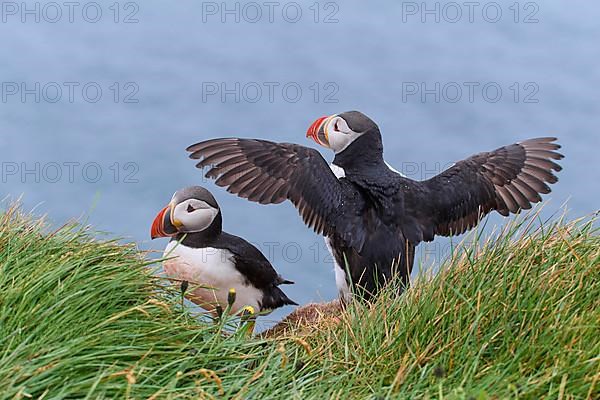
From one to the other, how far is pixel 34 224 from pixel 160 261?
0.89m

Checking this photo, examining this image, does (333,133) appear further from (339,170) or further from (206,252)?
(206,252)

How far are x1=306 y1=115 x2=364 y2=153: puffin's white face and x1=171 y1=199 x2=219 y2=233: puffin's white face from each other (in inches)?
35.0

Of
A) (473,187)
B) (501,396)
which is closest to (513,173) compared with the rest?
(473,187)

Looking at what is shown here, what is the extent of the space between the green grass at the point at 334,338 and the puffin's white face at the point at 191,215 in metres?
1.06

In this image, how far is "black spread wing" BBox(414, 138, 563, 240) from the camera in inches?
265

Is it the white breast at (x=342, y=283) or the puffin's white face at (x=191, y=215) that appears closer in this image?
the white breast at (x=342, y=283)

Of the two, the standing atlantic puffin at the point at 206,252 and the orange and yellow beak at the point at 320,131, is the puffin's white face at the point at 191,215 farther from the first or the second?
the orange and yellow beak at the point at 320,131

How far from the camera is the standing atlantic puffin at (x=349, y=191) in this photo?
6.32 metres

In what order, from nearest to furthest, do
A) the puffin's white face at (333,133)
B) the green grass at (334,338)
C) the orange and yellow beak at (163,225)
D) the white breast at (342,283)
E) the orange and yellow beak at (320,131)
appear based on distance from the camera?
the green grass at (334,338), the white breast at (342,283), the orange and yellow beak at (163,225), the puffin's white face at (333,133), the orange and yellow beak at (320,131)

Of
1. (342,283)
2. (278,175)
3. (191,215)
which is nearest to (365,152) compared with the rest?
(278,175)

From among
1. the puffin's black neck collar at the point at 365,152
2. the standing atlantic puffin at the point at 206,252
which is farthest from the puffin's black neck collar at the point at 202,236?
the puffin's black neck collar at the point at 365,152

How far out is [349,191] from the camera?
253 inches

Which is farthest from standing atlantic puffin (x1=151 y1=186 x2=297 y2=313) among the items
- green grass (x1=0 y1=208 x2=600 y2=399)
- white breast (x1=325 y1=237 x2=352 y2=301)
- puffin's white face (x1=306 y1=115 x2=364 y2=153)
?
green grass (x1=0 y1=208 x2=600 y2=399)

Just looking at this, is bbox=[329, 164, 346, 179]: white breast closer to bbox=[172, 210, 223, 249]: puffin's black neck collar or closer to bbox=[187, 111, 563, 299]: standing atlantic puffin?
bbox=[187, 111, 563, 299]: standing atlantic puffin
